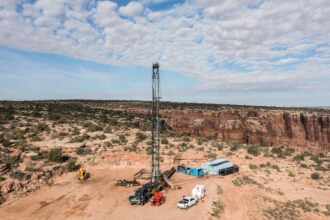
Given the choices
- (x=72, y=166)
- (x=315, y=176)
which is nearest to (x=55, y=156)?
(x=72, y=166)

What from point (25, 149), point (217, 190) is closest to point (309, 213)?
point (217, 190)

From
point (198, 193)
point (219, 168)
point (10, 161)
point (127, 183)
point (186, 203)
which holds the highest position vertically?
point (10, 161)

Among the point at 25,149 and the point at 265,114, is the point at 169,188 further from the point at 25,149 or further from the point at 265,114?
the point at 265,114

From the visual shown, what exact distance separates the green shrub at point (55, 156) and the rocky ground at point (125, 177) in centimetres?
13

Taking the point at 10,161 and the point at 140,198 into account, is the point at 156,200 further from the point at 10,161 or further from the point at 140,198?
the point at 10,161

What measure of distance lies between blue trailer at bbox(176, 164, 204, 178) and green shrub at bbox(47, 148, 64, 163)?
17.2 m

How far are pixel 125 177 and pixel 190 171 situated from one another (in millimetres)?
8950

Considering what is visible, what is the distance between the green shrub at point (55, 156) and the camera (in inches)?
1071

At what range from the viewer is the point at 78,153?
3027 cm

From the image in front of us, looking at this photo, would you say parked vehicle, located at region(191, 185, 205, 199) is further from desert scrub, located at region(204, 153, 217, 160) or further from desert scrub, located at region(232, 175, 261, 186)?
desert scrub, located at region(204, 153, 217, 160)

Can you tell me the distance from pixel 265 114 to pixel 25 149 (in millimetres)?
61963

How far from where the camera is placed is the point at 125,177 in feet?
84.5

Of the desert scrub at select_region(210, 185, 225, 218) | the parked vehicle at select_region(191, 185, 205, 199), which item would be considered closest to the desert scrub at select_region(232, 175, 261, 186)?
the desert scrub at select_region(210, 185, 225, 218)

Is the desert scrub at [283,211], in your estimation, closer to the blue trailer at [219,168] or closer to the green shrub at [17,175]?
the blue trailer at [219,168]
